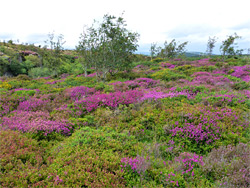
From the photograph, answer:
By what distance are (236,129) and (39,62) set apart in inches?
2376

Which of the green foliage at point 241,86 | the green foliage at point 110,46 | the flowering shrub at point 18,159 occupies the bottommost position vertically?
the flowering shrub at point 18,159

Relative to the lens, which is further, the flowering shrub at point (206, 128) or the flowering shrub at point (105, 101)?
the flowering shrub at point (105, 101)

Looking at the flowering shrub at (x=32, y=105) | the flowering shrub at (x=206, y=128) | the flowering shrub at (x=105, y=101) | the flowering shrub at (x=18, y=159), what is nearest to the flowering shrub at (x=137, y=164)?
the flowering shrub at (x=206, y=128)

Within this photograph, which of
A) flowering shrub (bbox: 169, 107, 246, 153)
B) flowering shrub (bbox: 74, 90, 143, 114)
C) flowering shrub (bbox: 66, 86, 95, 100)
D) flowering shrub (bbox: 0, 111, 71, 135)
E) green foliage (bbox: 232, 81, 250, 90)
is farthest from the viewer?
green foliage (bbox: 232, 81, 250, 90)

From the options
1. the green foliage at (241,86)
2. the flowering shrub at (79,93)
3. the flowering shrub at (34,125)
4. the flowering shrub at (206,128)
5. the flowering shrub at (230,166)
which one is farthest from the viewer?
the green foliage at (241,86)

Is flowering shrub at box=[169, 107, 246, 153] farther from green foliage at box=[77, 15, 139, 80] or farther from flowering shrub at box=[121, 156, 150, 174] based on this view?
green foliage at box=[77, 15, 139, 80]

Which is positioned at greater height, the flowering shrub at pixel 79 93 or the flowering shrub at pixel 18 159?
the flowering shrub at pixel 79 93

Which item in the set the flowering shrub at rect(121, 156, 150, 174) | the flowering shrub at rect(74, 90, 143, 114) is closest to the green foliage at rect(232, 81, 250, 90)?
the flowering shrub at rect(74, 90, 143, 114)

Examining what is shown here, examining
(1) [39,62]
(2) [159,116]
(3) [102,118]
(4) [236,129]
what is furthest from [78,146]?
(1) [39,62]

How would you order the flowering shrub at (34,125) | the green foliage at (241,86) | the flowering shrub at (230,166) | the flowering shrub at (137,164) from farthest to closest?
the green foliage at (241,86) → the flowering shrub at (34,125) → the flowering shrub at (137,164) → the flowering shrub at (230,166)

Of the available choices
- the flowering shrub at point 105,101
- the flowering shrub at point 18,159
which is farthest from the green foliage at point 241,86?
the flowering shrub at point 18,159

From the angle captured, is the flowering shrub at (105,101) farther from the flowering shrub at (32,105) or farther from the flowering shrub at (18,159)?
the flowering shrub at (18,159)

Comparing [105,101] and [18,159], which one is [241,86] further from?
[18,159]

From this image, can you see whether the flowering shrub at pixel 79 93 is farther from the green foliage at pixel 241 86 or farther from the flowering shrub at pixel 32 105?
the green foliage at pixel 241 86
